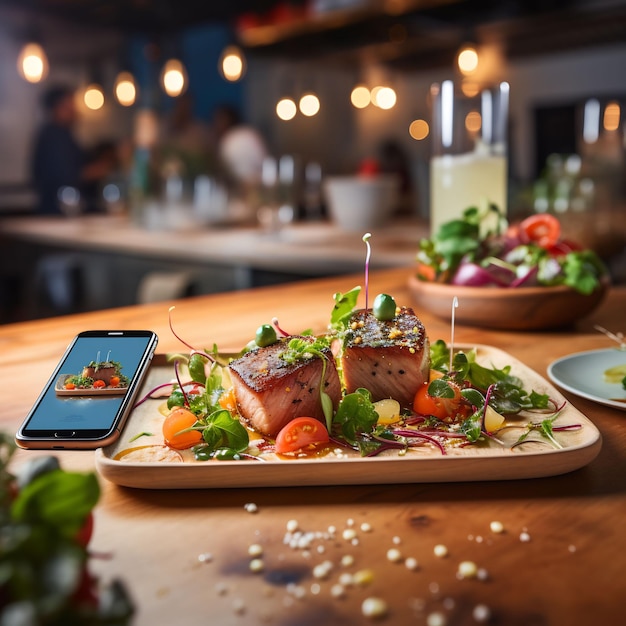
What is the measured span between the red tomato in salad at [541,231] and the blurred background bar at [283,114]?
0.42 m

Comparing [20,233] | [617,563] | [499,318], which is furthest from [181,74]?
[617,563]

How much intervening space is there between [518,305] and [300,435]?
87 cm

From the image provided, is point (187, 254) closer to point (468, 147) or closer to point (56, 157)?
point (468, 147)

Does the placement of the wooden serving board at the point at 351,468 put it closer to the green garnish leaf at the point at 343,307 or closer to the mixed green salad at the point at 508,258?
the green garnish leaf at the point at 343,307

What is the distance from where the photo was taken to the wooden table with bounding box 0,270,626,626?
644 mm

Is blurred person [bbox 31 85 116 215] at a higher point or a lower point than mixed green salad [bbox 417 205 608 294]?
higher

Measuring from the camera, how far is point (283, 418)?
98cm

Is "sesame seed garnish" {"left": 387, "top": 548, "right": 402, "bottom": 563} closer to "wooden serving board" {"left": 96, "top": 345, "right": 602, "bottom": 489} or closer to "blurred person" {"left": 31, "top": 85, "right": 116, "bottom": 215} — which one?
"wooden serving board" {"left": 96, "top": 345, "right": 602, "bottom": 489}

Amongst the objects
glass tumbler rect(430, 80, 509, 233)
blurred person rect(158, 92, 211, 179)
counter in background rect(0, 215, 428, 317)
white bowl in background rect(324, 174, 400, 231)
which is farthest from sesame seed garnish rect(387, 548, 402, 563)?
blurred person rect(158, 92, 211, 179)

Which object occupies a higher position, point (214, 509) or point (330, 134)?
point (330, 134)

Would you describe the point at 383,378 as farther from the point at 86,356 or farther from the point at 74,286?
the point at 74,286

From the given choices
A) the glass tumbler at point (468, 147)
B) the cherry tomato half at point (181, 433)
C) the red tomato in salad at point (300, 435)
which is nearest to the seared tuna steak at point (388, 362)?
the red tomato in salad at point (300, 435)

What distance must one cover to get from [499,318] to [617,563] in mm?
975

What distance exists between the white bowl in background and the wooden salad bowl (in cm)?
213
